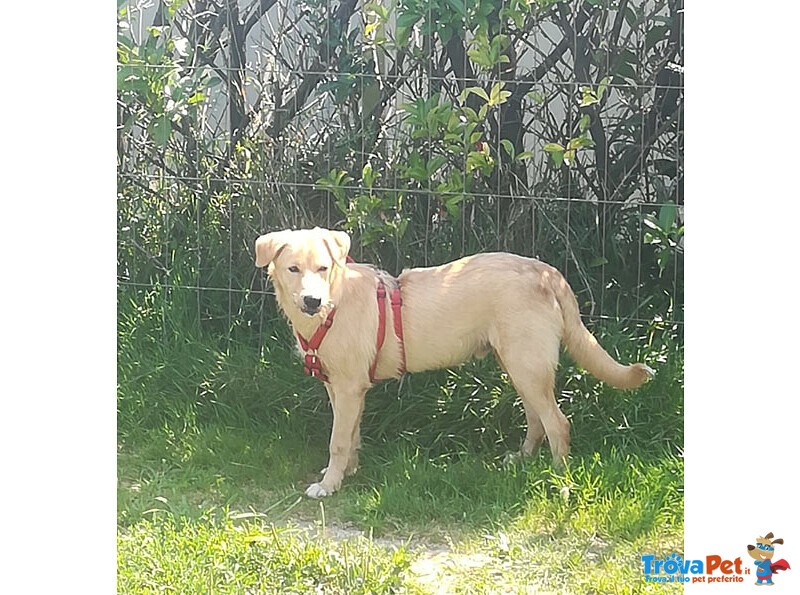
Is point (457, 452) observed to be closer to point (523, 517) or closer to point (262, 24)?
point (523, 517)

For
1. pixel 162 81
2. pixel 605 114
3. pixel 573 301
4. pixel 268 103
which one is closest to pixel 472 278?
pixel 573 301

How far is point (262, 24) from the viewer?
2.72 metres

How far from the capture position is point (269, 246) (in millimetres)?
2598

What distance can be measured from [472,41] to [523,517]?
0.94 metres

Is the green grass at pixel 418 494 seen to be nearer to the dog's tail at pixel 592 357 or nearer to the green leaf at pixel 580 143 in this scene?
the dog's tail at pixel 592 357

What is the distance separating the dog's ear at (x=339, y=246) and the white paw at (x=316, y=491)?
0.46 m

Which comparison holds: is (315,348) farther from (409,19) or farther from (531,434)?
(409,19)

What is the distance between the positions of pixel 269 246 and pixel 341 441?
42 centimetres

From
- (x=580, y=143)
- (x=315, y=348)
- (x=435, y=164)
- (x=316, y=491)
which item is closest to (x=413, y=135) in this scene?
(x=435, y=164)

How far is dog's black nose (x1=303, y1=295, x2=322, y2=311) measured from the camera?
2.54m
